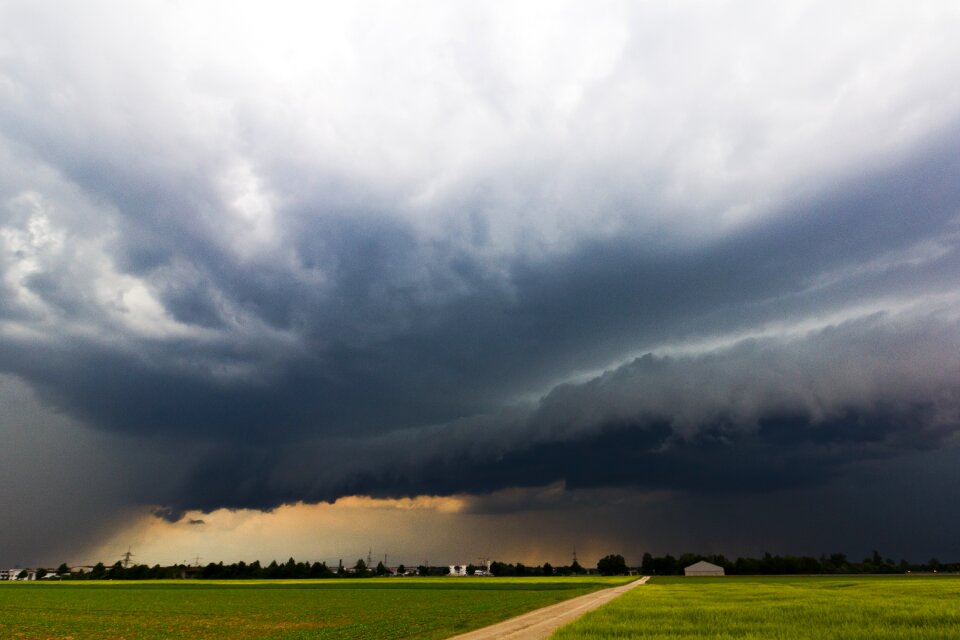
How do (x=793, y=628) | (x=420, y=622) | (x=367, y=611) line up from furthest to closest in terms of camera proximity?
(x=367, y=611) < (x=420, y=622) < (x=793, y=628)

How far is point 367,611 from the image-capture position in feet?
198

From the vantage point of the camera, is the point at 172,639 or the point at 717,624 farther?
the point at 172,639

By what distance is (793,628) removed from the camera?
21.9 meters

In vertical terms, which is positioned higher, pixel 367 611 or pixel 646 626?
pixel 646 626

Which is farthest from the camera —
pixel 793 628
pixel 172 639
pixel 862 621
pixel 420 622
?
pixel 420 622

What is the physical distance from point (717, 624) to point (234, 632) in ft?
124

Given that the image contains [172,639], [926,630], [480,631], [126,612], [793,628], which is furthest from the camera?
[126,612]

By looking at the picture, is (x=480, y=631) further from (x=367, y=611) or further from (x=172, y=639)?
(x=367, y=611)

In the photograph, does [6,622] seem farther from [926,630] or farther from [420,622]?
[926,630]

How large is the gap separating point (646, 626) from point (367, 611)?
149 feet

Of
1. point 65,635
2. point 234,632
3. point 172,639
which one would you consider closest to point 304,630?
point 234,632

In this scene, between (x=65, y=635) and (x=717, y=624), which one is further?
(x=65, y=635)

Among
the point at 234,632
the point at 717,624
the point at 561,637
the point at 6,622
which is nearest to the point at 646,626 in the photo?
the point at 717,624

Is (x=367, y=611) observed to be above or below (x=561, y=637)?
below
